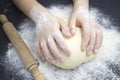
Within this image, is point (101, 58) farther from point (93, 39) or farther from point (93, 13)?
point (93, 13)

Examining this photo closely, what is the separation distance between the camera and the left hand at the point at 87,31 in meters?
0.80

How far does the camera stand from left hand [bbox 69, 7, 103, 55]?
80 centimetres

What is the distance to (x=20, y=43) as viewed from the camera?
2.82 ft

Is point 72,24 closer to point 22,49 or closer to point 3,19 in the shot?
point 22,49

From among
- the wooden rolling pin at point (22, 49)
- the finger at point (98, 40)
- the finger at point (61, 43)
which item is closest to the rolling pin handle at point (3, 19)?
the wooden rolling pin at point (22, 49)

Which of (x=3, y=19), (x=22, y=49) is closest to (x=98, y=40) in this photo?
(x=22, y=49)

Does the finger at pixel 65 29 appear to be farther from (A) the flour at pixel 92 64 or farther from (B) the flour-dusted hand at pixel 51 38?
(A) the flour at pixel 92 64

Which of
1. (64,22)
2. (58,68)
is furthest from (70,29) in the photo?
(58,68)

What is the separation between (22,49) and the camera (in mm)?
842

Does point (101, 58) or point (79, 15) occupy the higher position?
point (79, 15)

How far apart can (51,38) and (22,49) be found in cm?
12

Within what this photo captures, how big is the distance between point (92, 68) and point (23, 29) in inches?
13.1

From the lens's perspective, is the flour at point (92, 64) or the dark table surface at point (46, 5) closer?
the flour at point (92, 64)

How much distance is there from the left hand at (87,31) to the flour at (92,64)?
6 centimetres
